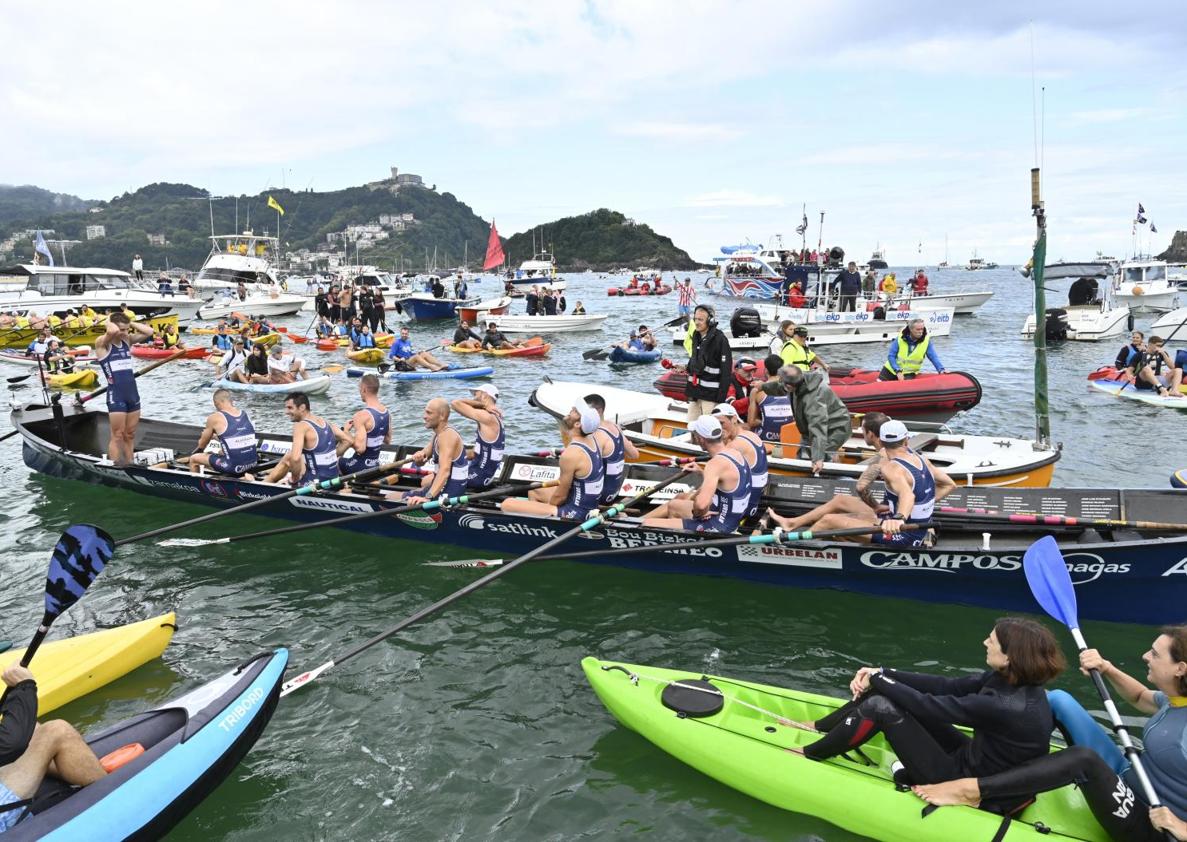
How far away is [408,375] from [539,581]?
14891 millimetres

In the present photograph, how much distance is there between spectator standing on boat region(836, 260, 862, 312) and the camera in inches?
1234

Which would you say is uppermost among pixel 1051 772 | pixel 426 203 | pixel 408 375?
pixel 426 203

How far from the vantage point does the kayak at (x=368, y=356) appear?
26.7 meters

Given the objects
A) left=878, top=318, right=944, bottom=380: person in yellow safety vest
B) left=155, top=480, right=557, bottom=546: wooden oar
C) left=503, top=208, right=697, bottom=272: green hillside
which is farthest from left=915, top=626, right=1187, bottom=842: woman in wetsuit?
left=503, top=208, right=697, bottom=272: green hillside

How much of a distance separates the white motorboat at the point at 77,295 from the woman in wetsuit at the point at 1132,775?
39.8m

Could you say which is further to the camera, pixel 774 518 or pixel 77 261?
pixel 77 261

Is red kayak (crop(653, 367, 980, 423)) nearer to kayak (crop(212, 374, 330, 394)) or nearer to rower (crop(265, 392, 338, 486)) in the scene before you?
rower (crop(265, 392, 338, 486))

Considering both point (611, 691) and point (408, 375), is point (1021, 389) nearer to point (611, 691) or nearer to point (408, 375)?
point (408, 375)

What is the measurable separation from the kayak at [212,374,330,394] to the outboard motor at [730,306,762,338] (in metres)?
15.1

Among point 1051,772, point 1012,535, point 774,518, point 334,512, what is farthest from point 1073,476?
point 334,512

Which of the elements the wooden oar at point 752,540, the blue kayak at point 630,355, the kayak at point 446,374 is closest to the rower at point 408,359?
the kayak at point 446,374

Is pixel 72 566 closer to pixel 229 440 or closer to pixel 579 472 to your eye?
pixel 579 472

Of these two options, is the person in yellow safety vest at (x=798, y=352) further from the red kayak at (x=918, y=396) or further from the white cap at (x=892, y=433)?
the white cap at (x=892, y=433)

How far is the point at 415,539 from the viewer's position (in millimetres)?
10359
